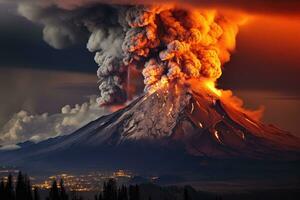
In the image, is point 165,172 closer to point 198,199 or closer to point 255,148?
point 255,148

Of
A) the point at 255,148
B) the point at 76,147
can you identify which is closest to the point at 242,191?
the point at 255,148

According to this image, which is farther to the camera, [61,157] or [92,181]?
[61,157]

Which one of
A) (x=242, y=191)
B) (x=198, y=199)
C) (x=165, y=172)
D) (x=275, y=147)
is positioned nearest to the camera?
(x=198, y=199)

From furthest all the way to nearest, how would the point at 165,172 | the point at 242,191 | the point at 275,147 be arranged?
the point at 275,147 → the point at 165,172 → the point at 242,191

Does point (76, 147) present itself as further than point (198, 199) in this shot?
Yes

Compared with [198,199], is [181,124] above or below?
above

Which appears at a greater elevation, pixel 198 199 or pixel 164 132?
pixel 164 132

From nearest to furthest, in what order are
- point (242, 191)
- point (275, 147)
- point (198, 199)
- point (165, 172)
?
point (198, 199) → point (242, 191) → point (165, 172) → point (275, 147)

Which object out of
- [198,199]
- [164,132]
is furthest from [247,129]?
[198,199]

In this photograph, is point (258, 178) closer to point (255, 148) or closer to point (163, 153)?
point (255, 148)
